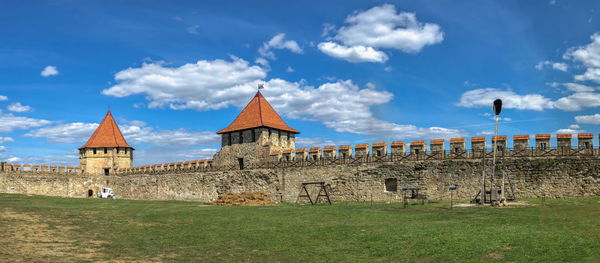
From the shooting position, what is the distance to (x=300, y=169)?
95.6 ft

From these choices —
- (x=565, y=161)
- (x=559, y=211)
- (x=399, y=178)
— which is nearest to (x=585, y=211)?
(x=559, y=211)

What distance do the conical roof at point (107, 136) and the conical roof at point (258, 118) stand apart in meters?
18.4

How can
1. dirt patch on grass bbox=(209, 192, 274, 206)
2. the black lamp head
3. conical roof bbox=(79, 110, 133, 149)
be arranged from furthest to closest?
1. conical roof bbox=(79, 110, 133, 149)
2. dirt patch on grass bbox=(209, 192, 274, 206)
3. the black lamp head

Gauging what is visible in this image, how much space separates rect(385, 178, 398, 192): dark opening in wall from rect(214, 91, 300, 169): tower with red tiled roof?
1002cm

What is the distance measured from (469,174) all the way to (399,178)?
367 cm

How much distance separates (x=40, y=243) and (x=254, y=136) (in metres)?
22.7

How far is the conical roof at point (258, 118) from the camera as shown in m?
33.8

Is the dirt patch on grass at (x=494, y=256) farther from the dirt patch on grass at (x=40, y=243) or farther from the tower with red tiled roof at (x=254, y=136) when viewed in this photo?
the tower with red tiled roof at (x=254, y=136)

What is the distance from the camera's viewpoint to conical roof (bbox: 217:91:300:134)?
33816 mm

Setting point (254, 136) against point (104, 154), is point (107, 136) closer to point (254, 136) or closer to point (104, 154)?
point (104, 154)

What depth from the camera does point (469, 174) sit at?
73.3ft

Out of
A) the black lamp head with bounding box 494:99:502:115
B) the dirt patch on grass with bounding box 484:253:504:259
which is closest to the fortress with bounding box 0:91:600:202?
the black lamp head with bounding box 494:99:502:115

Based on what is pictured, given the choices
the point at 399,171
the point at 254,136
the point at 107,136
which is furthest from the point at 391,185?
the point at 107,136

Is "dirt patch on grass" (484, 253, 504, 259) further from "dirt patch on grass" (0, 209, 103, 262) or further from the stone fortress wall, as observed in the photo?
the stone fortress wall
